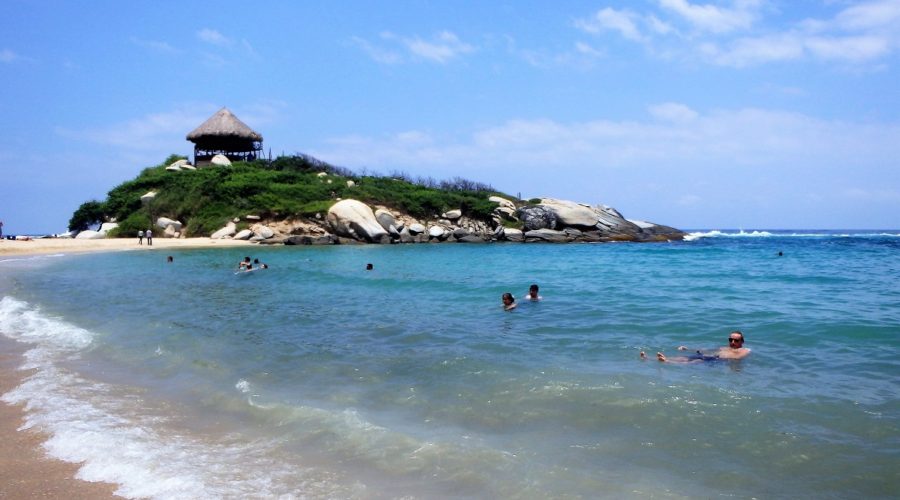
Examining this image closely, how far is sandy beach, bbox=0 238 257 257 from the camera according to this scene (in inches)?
1316

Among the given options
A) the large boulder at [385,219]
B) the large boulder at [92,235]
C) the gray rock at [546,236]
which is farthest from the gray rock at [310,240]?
the gray rock at [546,236]

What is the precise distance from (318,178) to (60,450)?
45256 millimetres

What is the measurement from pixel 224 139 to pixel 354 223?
19118mm

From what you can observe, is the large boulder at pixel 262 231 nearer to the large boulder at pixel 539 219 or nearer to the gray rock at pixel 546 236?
the gray rock at pixel 546 236

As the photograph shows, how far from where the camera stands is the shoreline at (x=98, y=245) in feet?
109

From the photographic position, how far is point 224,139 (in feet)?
169

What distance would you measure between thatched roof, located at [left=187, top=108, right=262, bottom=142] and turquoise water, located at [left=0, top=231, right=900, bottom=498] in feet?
124

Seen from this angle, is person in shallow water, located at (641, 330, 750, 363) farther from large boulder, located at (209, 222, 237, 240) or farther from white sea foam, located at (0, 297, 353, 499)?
large boulder, located at (209, 222, 237, 240)

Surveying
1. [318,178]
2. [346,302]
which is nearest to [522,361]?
[346,302]

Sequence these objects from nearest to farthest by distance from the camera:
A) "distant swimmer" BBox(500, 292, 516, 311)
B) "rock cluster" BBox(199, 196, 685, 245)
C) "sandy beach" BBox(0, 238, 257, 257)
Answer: "distant swimmer" BBox(500, 292, 516, 311) < "sandy beach" BBox(0, 238, 257, 257) < "rock cluster" BBox(199, 196, 685, 245)

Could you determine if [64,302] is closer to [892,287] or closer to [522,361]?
[522,361]

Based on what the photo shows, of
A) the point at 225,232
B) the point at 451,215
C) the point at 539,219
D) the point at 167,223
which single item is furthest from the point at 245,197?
the point at 539,219

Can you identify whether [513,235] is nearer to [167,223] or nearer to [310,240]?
[310,240]

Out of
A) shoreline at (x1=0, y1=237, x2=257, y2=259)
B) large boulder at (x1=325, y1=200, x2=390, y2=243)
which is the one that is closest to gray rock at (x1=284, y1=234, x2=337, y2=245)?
large boulder at (x1=325, y1=200, x2=390, y2=243)
